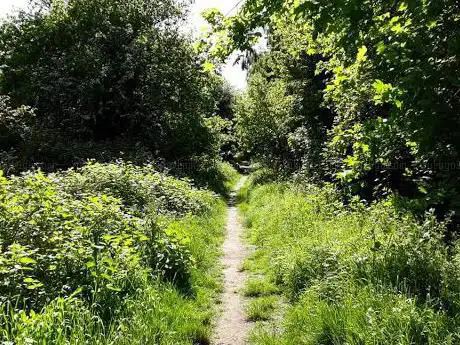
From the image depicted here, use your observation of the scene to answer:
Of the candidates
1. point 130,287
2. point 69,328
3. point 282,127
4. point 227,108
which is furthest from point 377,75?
point 227,108

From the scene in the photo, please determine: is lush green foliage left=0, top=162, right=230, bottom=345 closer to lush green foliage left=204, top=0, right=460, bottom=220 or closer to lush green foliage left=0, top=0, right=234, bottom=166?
lush green foliage left=204, top=0, right=460, bottom=220

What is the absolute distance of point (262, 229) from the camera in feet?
36.9

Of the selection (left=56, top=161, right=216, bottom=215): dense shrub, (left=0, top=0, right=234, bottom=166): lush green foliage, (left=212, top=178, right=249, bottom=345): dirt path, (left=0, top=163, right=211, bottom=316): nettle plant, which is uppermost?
(left=0, top=0, right=234, bottom=166): lush green foliage

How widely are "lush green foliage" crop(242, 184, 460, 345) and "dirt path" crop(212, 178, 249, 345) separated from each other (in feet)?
1.18

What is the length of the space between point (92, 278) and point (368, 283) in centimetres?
347

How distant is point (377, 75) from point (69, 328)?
17.0 feet

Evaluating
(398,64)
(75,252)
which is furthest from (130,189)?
(398,64)

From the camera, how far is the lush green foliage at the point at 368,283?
4.26m

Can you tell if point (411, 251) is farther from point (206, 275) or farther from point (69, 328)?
point (69, 328)

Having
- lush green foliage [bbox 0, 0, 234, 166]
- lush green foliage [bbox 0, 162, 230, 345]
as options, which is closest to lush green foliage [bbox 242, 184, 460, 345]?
lush green foliage [bbox 0, 162, 230, 345]

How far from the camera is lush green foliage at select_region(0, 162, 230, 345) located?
430 cm

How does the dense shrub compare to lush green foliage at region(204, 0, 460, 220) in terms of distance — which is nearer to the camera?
lush green foliage at region(204, 0, 460, 220)

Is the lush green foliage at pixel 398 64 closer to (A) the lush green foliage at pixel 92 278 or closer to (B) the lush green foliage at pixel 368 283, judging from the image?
(B) the lush green foliage at pixel 368 283

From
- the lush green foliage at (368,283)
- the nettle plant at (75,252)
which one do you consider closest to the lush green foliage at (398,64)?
the lush green foliage at (368,283)
